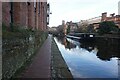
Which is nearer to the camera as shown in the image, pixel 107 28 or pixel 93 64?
pixel 93 64

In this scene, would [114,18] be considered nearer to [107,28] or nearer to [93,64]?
[107,28]

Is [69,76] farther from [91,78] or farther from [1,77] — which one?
[1,77]

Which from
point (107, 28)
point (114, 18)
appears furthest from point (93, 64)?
point (114, 18)

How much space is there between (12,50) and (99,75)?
4201 mm

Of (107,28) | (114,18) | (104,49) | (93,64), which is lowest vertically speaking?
(93,64)

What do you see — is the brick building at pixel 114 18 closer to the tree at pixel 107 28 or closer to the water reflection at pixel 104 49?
the tree at pixel 107 28

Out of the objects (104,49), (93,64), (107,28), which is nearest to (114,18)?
(107,28)

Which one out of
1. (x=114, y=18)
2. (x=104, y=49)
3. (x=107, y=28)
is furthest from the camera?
(x=114, y=18)

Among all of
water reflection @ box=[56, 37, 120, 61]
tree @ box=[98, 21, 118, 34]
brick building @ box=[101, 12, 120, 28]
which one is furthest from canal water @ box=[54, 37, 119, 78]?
brick building @ box=[101, 12, 120, 28]

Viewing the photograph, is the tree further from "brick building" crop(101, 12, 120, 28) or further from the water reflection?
"brick building" crop(101, 12, 120, 28)

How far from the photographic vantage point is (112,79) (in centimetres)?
865

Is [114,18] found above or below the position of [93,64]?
above

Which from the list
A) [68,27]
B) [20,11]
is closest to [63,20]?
[68,27]

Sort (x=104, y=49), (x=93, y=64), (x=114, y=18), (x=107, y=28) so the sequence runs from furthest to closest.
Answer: (x=114, y=18) < (x=107, y=28) < (x=104, y=49) < (x=93, y=64)
